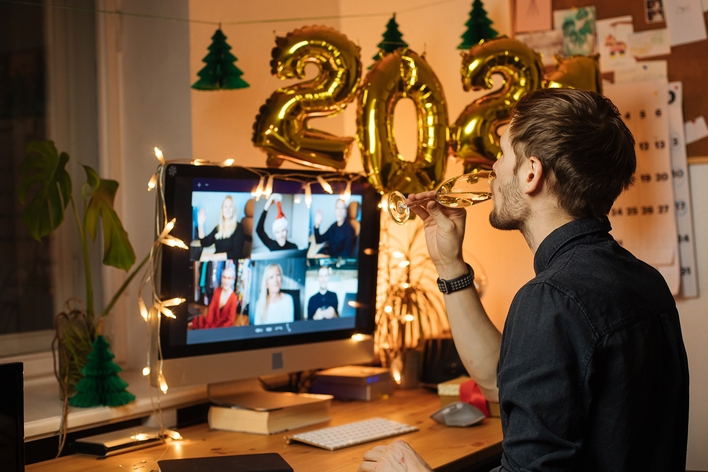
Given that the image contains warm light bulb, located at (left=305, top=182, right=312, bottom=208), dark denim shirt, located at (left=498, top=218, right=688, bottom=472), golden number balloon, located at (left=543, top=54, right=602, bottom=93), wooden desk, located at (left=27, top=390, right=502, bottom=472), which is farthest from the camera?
golden number balloon, located at (left=543, top=54, right=602, bottom=93)

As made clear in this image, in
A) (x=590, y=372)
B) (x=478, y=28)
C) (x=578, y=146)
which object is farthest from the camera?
(x=478, y=28)

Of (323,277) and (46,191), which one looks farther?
(323,277)

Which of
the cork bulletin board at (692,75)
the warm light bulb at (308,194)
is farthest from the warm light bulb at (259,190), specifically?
the cork bulletin board at (692,75)

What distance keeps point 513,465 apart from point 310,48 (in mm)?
1254

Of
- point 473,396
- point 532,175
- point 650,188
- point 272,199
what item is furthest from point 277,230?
point 650,188

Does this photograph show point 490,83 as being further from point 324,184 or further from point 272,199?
point 272,199

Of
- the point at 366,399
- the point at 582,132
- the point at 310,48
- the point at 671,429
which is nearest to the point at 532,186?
the point at 582,132

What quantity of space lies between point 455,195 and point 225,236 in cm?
54

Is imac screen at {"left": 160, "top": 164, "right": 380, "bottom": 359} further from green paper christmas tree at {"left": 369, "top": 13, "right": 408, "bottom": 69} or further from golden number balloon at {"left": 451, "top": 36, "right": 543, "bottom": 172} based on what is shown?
green paper christmas tree at {"left": 369, "top": 13, "right": 408, "bottom": 69}

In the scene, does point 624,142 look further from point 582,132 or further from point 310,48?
point 310,48

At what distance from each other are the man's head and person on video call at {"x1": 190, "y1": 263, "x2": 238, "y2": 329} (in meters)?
0.25

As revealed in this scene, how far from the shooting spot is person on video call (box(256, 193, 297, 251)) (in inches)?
70.6

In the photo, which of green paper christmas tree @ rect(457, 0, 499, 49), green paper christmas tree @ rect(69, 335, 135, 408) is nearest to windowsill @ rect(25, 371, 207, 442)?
green paper christmas tree @ rect(69, 335, 135, 408)

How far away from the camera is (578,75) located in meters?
1.99
